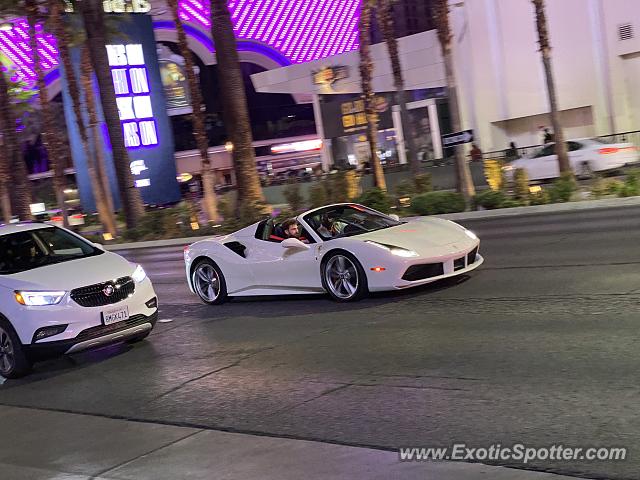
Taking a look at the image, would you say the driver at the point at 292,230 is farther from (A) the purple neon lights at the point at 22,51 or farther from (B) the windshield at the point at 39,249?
(A) the purple neon lights at the point at 22,51

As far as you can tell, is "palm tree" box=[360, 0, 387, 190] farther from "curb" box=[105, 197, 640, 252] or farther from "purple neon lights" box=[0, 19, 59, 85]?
"purple neon lights" box=[0, 19, 59, 85]

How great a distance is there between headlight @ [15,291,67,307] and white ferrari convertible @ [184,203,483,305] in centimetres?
319

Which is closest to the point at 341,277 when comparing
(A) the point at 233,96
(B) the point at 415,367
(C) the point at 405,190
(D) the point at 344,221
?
(D) the point at 344,221

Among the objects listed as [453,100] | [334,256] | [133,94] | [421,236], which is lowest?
[334,256]

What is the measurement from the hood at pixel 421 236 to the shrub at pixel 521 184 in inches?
424

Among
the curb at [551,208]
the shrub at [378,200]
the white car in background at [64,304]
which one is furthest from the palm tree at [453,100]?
the white car in background at [64,304]

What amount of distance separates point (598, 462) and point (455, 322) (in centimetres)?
393

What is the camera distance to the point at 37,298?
27.9 feet

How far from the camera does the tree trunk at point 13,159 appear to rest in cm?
3525

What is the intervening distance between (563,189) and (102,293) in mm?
14406

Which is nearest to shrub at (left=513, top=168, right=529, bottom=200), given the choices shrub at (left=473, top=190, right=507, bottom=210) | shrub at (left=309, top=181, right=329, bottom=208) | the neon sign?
shrub at (left=473, top=190, right=507, bottom=210)

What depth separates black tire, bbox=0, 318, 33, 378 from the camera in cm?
862

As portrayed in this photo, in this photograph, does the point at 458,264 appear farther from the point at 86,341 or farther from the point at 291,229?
the point at 86,341

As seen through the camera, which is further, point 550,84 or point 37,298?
point 550,84
